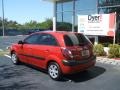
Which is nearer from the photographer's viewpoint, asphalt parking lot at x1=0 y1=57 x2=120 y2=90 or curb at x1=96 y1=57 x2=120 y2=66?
asphalt parking lot at x1=0 y1=57 x2=120 y2=90

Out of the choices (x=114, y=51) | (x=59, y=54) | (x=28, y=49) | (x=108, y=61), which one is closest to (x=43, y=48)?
(x=59, y=54)

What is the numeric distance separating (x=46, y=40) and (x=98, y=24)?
6212 millimetres

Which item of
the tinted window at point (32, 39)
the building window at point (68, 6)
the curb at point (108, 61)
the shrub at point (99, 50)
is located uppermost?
the building window at point (68, 6)

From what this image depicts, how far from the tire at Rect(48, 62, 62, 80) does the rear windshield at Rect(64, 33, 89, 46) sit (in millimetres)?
855

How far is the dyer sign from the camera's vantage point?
14.6 meters

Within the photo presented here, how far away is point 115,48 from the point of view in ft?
42.2

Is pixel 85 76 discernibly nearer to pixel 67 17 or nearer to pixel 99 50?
pixel 99 50

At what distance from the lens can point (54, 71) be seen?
911 centimetres

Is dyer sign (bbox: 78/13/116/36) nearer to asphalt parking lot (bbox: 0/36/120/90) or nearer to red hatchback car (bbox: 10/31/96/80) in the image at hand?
asphalt parking lot (bbox: 0/36/120/90)

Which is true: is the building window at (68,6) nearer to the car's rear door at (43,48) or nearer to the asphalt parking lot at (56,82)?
the asphalt parking lot at (56,82)

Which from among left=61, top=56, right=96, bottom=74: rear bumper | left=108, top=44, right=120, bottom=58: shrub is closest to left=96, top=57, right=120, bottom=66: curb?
left=108, top=44, right=120, bottom=58: shrub

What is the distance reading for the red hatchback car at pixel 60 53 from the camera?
874 centimetres

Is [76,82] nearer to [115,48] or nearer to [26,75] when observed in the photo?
[26,75]

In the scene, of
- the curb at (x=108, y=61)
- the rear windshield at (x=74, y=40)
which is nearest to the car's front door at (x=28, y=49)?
the rear windshield at (x=74, y=40)
